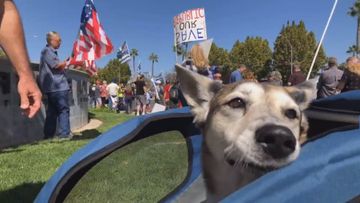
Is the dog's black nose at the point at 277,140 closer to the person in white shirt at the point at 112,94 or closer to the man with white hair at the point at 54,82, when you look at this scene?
the man with white hair at the point at 54,82

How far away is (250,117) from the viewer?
279 centimetres

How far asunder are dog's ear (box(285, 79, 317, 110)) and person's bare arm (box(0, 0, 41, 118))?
1.68 metres

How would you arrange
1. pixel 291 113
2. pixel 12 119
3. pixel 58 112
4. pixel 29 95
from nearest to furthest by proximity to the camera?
1. pixel 291 113
2. pixel 29 95
3. pixel 58 112
4. pixel 12 119

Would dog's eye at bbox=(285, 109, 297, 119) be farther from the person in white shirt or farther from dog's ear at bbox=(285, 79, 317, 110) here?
the person in white shirt

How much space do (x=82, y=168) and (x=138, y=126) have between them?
1.36 ft

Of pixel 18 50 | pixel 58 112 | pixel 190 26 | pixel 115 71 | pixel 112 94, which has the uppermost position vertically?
pixel 190 26

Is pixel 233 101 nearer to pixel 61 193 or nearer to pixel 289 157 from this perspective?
pixel 289 157

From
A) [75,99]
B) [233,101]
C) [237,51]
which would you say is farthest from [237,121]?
[237,51]

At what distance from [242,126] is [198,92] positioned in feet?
2.19

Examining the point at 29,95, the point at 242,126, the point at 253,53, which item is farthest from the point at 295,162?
the point at 253,53

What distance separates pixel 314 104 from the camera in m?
3.42

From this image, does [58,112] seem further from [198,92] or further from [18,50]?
[198,92]

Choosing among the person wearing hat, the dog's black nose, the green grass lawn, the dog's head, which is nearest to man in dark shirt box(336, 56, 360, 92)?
the person wearing hat

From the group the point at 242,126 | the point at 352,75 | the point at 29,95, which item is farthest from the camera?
the point at 352,75
